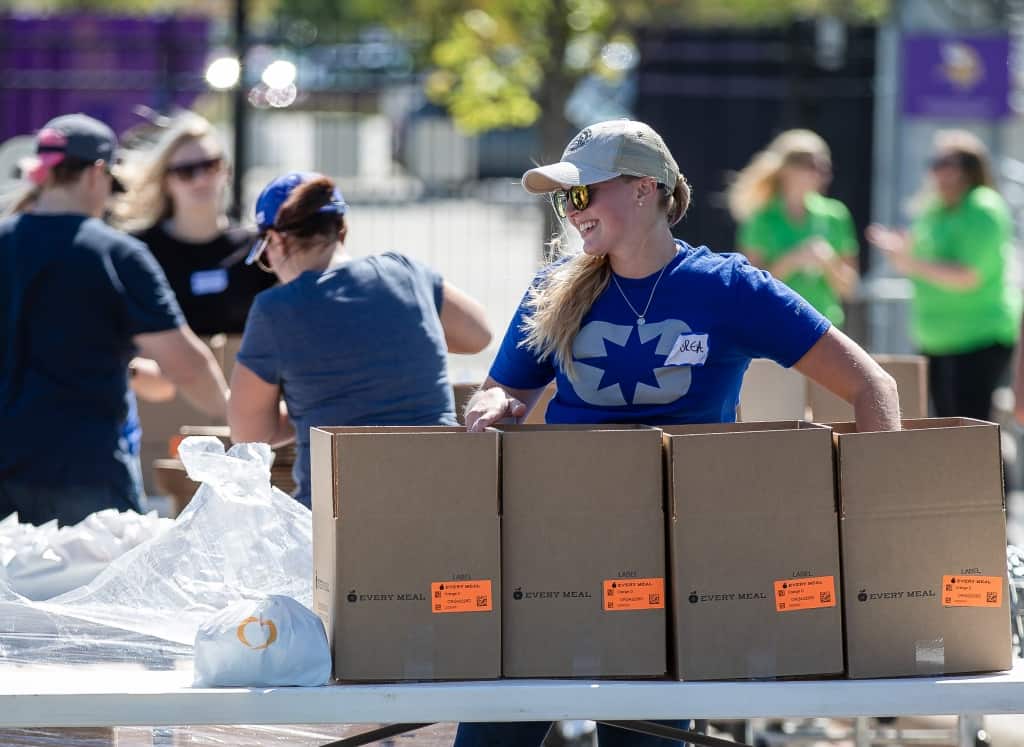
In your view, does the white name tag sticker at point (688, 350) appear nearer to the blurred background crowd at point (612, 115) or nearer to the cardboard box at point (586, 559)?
the cardboard box at point (586, 559)

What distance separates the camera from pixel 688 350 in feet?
8.85

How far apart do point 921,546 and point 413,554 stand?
0.83m

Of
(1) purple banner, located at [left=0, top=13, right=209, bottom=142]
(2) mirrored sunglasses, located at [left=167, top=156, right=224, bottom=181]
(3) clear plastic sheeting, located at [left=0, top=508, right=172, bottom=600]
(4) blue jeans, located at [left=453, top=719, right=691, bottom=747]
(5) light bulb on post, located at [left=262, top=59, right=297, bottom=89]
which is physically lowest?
(4) blue jeans, located at [left=453, top=719, right=691, bottom=747]

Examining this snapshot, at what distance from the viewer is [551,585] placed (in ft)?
8.09

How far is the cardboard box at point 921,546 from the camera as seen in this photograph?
2.46 metres

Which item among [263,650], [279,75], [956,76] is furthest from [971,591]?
[956,76]

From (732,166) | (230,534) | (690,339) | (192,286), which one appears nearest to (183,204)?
(192,286)

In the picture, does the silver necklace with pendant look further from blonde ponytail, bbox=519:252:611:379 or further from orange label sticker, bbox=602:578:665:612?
orange label sticker, bbox=602:578:665:612

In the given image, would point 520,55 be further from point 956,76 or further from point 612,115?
point 956,76

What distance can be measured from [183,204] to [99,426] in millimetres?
1337

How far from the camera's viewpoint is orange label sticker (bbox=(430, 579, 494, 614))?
2438 millimetres

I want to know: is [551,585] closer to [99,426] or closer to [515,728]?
[515,728]

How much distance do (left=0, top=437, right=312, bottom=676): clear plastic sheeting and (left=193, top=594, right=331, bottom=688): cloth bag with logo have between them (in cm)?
23

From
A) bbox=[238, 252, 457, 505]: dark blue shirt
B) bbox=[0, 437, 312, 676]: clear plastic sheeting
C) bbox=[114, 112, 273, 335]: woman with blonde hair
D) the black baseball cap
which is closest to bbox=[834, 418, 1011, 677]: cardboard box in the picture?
bbox=[0, 437, 312, 676]: clear plastic sheeting
